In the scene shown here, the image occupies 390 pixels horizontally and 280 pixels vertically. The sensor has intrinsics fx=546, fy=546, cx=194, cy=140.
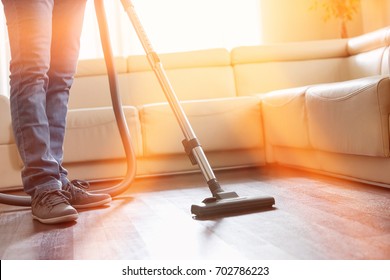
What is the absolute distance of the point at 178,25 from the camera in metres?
4.43

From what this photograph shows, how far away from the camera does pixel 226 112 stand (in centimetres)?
275

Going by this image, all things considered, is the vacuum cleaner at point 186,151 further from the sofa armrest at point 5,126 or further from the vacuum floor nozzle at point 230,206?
the sofa armrest at point 5,126

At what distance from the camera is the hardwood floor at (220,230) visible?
112 cm

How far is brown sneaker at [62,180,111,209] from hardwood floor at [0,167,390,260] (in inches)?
2.0

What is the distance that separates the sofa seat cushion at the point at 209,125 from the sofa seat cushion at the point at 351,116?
576mm

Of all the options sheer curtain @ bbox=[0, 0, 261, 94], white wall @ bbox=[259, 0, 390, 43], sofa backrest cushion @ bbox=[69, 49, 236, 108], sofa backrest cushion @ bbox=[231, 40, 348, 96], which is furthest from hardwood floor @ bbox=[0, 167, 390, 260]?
white wall @ bbox=[259, 0, 390, 43]

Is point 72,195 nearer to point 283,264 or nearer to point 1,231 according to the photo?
point 1,231

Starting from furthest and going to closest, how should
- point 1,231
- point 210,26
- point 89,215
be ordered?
point 210,26 < point 89,215 < point 1,231

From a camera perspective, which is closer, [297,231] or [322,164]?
[297,231]

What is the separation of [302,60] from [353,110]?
166 centimetres

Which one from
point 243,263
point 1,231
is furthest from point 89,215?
point 243,263

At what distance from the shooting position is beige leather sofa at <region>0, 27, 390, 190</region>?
191 cm

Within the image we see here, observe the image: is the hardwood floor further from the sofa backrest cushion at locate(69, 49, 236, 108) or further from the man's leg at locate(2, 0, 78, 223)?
the sofa backrest cushion at locate(69, 49, 236, 108)

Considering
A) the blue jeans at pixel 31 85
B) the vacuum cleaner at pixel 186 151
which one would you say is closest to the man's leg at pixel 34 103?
the blue jeans at pixel 31 85
